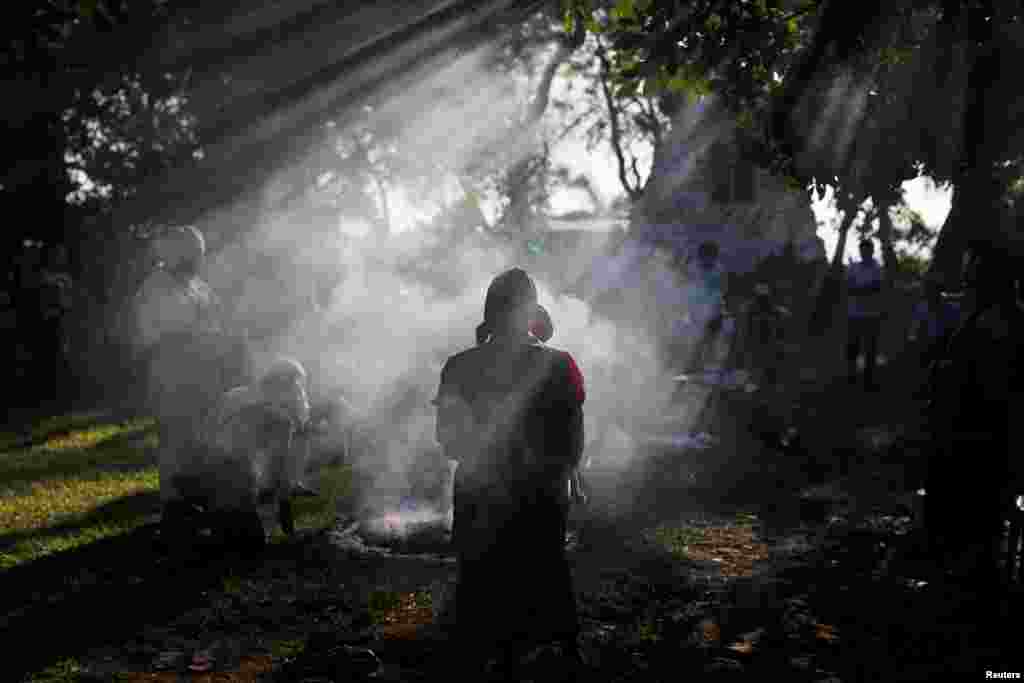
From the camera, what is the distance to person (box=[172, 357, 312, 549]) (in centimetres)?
741

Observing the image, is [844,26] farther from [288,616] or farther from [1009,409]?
[288,616]

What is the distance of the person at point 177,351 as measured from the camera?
24.3ft

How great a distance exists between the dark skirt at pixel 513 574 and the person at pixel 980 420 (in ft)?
12.1

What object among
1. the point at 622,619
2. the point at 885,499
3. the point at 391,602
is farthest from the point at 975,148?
the point at 391,602

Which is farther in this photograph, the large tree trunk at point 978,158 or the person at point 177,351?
the person at point 177,351

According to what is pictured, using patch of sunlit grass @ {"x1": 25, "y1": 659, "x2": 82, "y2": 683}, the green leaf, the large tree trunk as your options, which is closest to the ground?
patch of sunlit grass @ {"x1": 25, "y1": 659, "x2": 82, "y2": 683}

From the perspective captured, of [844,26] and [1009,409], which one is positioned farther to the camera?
[1009,409]

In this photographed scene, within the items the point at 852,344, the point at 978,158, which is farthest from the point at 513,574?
the point at 852,344

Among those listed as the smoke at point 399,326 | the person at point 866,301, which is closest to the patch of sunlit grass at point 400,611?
the smoke at point 399,326

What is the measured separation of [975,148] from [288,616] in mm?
6184

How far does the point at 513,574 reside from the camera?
4.92m

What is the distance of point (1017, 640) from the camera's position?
225 inches

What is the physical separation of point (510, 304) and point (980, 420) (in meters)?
4.12

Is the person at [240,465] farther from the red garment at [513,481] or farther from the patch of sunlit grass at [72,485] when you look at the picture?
the red garment at [513,481]
